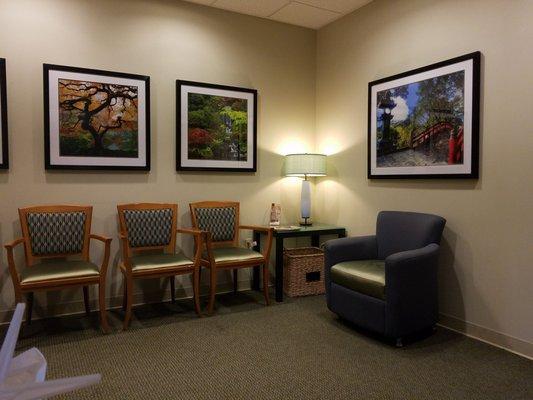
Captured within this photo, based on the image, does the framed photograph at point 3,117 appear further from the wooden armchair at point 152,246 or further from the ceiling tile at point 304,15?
the ceiling tile at point 304,15

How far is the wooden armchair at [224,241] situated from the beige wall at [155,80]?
199 millimetres

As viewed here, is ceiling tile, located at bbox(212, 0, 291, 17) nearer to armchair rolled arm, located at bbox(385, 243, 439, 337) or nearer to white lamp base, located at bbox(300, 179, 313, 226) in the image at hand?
white lamp base, located at bbox(300, 179, 313, 226)

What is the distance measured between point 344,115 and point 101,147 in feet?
7.64

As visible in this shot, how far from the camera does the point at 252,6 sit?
154 inches

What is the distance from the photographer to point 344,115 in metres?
4.15

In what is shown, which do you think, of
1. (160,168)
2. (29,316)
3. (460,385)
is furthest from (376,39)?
(29,316)

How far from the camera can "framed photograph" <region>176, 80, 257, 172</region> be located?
148 inches

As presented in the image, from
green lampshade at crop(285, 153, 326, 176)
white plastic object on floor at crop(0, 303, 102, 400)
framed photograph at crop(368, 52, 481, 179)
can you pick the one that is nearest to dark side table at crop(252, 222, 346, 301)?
green lampshade at crop(285, 153, 326, 176)

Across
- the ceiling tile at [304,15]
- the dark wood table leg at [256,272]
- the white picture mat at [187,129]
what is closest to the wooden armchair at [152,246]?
the white picture mat at [187,129]

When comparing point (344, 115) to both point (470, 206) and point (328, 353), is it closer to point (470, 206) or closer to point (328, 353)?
point (470, 206)

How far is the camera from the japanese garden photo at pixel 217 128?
382 centimetres

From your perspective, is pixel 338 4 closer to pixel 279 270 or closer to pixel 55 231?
pixel 279 270

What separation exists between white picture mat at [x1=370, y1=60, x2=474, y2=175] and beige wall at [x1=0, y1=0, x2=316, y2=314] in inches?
36.7

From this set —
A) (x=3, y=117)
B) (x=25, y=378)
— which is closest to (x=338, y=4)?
(x=3, y=117)
